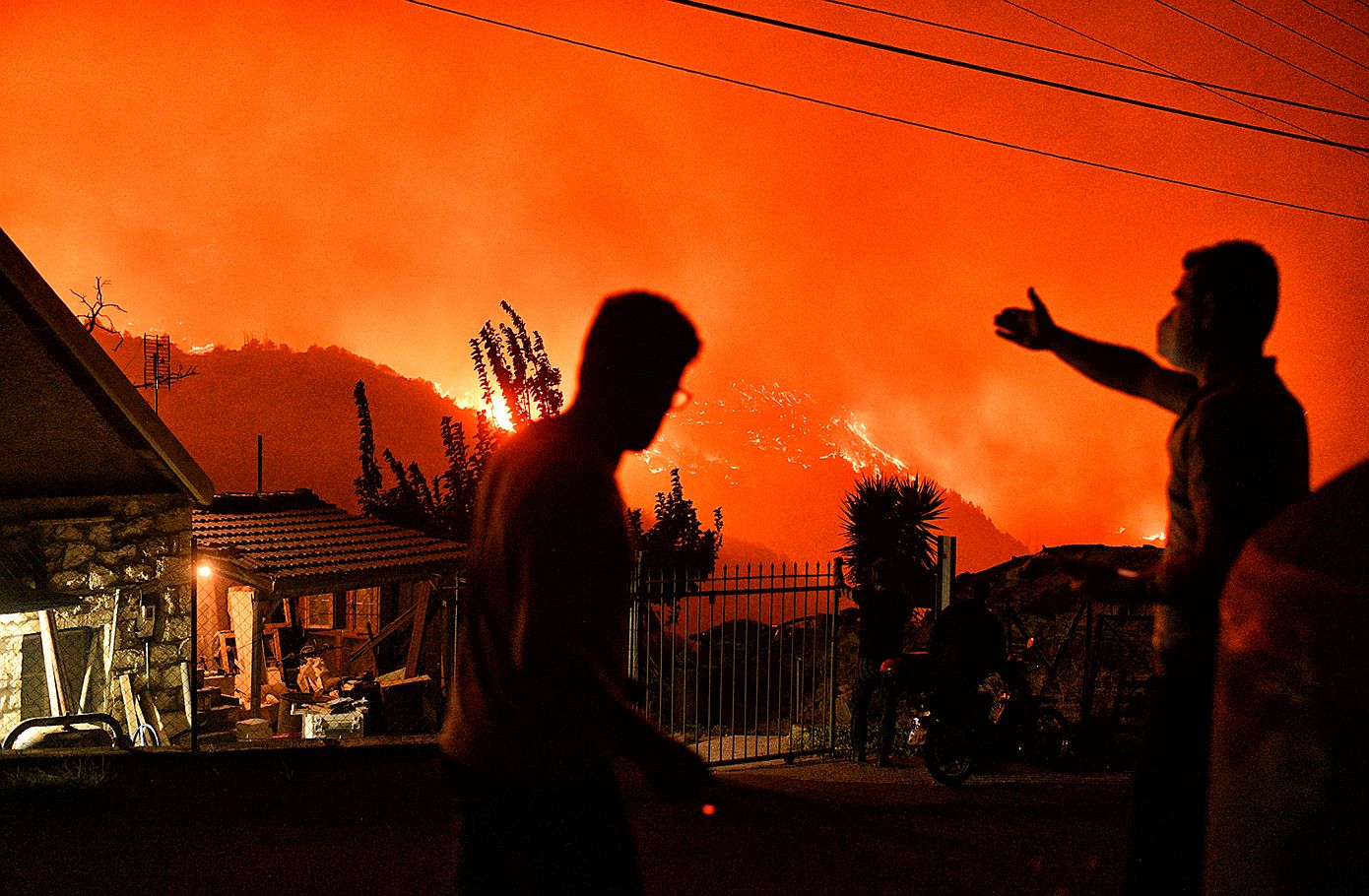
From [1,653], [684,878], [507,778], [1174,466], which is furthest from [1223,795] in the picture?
[1,653]

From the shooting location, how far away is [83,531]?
9.52 m

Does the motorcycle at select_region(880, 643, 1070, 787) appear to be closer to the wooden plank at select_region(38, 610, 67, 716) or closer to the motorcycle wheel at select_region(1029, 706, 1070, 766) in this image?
the motorcycle wheel at select_region(1029, 706, 1070, 766)

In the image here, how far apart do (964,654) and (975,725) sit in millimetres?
544

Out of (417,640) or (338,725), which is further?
(417,640)

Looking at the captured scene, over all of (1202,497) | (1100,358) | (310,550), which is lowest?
(310,550)

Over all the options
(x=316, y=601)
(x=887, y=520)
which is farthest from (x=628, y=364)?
(x=316, y=601)

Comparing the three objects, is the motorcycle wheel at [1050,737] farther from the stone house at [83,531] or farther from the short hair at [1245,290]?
the short hair at [1245,290]

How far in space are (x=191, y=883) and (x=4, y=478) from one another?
18.0ft

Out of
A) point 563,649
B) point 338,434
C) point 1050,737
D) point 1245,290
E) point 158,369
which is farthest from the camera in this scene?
point 338,434

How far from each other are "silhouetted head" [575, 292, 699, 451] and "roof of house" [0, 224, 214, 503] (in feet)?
26.0

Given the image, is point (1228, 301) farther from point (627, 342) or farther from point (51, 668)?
point (51, 668)

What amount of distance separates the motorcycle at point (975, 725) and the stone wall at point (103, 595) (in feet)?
20.0

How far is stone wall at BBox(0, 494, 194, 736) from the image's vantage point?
9.11 m

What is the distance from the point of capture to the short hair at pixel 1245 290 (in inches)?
104
